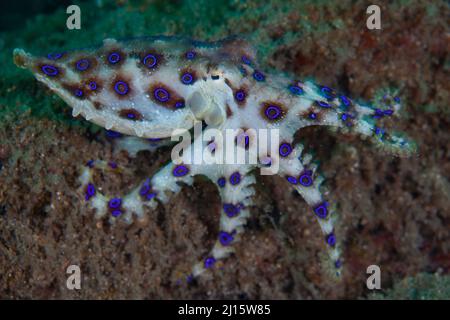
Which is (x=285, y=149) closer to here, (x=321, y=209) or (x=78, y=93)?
(x=321, y=209)

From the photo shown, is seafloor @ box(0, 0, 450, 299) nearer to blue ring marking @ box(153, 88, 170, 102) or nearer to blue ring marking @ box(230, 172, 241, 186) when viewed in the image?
blue ring marking @ box(230, 172, 241, 186)

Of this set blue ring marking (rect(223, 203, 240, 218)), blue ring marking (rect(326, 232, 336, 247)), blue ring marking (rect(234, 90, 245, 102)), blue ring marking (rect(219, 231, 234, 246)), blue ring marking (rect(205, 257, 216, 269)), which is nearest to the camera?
blue ring marking (rect(234, 90, 245, 102))

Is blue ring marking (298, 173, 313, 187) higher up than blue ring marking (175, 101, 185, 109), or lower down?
lower down

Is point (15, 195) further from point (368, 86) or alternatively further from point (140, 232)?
point (368, 86)

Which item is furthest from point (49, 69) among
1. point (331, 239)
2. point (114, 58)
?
point (331, 239)

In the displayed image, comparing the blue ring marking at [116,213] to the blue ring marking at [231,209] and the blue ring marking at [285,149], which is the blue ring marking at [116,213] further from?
the blue ring marking at [285,149]

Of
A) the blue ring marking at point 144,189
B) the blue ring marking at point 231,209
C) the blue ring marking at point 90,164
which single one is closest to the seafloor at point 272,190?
the blue ring marking at point 90,164

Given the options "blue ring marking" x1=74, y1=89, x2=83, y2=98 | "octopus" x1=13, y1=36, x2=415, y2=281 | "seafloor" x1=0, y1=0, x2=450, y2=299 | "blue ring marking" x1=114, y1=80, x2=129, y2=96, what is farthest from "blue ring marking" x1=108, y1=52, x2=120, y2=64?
"seafloor" x1=0, y1=0, x2=450, y2=299
